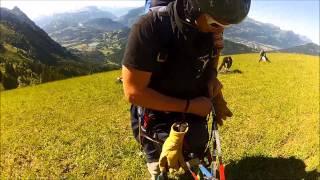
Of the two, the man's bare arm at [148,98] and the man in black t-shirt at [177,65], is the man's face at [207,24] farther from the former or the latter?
the man's bare arm at [148,98]

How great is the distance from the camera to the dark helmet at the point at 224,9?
3.82 metres

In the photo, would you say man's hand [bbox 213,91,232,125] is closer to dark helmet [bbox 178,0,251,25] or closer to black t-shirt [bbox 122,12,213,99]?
→ black t-shirt [bbox 122,12,213,99]

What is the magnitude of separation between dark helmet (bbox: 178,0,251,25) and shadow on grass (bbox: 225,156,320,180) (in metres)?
5.97

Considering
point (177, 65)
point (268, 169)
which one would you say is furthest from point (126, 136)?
point (177, 65)

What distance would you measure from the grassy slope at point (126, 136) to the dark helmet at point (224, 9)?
621 centimetres

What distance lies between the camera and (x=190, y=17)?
409 cm

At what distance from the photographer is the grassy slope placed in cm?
1091

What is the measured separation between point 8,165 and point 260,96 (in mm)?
11709

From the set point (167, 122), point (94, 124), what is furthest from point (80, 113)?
point (167, 122)

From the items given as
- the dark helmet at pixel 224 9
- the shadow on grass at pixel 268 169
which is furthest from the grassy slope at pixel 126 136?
the dark helmet at pixel 224 9

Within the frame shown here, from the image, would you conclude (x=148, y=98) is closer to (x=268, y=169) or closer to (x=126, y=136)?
(x=268, y=169)

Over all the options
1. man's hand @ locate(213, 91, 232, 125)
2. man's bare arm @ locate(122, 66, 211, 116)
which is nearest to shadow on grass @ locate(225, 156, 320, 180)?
man's hand @ locate(213, 91, 232, 125)

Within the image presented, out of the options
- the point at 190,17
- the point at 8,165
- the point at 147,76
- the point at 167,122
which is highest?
the point at 190,17

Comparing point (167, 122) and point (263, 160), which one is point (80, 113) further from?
point (167, 122)
